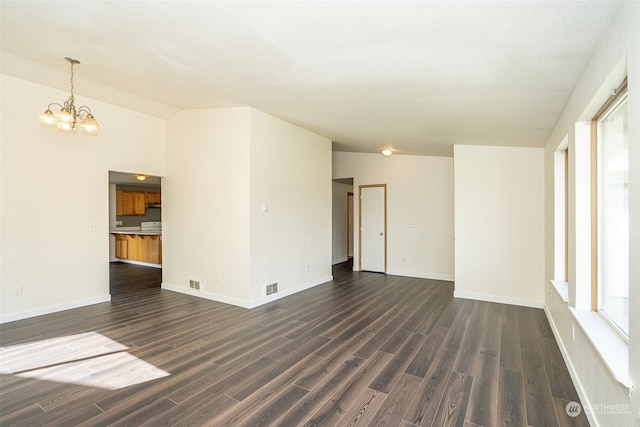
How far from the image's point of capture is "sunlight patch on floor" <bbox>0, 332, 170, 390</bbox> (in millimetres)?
2541

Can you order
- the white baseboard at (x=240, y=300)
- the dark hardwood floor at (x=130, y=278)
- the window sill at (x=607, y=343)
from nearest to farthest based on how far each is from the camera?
1. the window sill at (x=607, y=343)
2. the white baseboard at (x=240, y=300)
3. the dark hardwood floor at (x=130, y=278)

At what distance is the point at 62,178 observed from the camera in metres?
4.27

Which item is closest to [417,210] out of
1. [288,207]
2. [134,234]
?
[288,207]

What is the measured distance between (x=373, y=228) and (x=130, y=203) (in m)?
7.19

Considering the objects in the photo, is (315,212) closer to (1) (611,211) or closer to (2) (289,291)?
(2) (289,291)

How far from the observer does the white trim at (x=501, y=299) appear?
15.2ft

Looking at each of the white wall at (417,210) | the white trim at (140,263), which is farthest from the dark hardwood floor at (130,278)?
the white wall at (417,210)

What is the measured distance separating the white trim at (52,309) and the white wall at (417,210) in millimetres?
5494

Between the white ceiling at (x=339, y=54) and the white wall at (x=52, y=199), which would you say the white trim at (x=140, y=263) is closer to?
the white wall at (x=52, y=199)

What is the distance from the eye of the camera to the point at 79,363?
280cm

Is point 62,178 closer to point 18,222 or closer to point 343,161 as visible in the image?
point 18,222

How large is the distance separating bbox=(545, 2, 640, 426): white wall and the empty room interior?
0.07 ft

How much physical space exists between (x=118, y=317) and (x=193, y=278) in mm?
1228

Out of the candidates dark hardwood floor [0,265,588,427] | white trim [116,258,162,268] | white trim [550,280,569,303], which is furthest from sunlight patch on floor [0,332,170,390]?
white trim [116,258,162,268]
